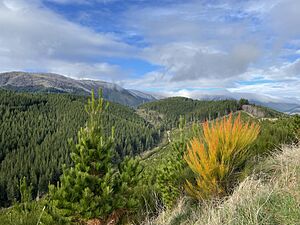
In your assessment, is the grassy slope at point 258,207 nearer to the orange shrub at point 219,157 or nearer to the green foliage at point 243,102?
the orange shrub at point 219,157

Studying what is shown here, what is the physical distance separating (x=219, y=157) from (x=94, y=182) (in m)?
3.21

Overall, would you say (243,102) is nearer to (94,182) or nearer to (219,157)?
(94,182)

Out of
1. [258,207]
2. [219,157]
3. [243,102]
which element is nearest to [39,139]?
[243,102]

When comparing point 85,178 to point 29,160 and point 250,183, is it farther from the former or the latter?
point 29,160

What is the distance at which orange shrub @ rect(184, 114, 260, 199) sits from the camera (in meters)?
6.20

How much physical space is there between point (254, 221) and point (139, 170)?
589cm

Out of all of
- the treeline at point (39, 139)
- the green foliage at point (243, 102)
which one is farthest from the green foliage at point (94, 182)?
the green foliage at point (243, 102)

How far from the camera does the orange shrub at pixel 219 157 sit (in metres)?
6.20

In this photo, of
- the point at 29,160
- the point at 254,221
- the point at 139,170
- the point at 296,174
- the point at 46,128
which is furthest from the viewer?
the point at 46,128

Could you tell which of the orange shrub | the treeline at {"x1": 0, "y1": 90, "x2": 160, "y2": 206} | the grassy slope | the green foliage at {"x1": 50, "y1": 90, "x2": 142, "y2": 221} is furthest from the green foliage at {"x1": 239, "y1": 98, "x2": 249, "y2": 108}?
the grassy slope

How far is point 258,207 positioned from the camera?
381cm

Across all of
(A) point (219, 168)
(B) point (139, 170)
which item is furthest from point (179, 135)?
(A) point (219, 168)

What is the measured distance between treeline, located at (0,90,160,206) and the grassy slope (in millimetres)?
77119

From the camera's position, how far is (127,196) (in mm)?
8180
